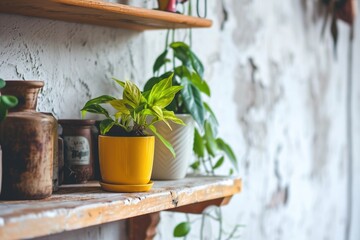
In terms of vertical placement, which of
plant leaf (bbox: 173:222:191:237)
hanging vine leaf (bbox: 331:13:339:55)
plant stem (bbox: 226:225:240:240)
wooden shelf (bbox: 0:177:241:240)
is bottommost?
plant stem (bbox: 226:225:240:240)

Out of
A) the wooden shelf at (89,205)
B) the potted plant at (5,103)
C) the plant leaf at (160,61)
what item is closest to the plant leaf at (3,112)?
the potted plant at (5,103)

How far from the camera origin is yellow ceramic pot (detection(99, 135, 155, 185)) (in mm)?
1103

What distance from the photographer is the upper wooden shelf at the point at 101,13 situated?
3.45ft

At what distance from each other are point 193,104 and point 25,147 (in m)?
0.44

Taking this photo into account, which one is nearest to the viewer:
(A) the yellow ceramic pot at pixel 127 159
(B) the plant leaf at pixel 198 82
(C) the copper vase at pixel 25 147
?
(C) the copper vase at pixel 25 147

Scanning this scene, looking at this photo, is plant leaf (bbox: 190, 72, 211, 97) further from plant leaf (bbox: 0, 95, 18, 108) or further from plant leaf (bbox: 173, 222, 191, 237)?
plant leaf (bbox: 0, 95, 18, 108)

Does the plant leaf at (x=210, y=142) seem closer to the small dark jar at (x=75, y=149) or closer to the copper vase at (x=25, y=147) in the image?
the small dark jar at (x=75, y=149)

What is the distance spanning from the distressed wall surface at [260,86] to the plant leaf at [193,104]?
0.17 m

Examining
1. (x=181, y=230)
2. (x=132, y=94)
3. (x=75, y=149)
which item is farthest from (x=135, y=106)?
(x=181, y=230)

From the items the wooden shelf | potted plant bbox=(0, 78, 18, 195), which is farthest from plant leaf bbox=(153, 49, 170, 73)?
potted plant bbox=(0, 78, 18, 195)

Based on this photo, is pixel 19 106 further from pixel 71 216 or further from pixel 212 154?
pixel 212 154

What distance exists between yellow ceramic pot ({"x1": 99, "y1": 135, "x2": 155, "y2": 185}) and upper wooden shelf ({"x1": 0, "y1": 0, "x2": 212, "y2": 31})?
23 cm

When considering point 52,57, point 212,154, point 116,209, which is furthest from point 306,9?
point 116,209

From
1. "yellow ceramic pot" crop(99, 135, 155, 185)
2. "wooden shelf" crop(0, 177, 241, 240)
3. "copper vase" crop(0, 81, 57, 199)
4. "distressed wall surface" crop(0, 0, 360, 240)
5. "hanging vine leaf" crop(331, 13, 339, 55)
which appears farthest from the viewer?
"hanging vine leaf" crop(331, 13, 339, 55)
